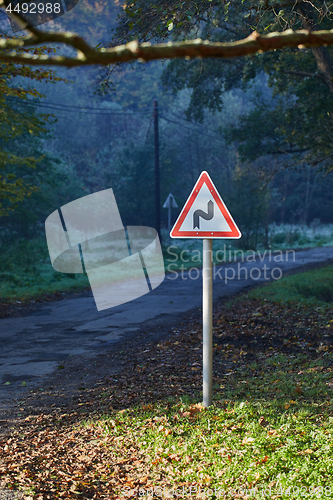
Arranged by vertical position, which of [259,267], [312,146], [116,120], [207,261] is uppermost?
[116,120]

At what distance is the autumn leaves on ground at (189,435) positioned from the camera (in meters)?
3.54

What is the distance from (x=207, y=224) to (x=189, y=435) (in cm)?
194

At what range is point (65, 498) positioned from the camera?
3.44 m

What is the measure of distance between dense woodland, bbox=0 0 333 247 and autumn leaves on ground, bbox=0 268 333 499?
4.71m

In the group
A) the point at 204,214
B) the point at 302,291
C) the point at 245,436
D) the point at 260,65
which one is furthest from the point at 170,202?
the point at 245,436

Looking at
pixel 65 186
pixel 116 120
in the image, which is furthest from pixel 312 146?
pixel 116 120

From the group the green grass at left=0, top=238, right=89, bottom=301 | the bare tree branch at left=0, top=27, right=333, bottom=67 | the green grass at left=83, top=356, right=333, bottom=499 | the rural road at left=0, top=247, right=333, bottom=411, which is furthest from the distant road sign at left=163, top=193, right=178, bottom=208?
the bare tree branch at left=0, top=27, right=333, bottom=67

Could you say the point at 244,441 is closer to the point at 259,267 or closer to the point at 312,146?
the point at 312,146

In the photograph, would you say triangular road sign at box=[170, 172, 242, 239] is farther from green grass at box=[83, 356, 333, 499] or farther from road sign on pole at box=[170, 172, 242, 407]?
green grass at box=[83, 356, 333, 499]

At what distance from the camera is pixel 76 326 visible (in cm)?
1011

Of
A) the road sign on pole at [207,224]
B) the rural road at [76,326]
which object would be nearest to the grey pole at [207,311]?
the road sign on pole at [207,224]

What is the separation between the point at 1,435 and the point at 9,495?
1.28 metres

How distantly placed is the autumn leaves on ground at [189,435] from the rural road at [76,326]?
1.31 metres

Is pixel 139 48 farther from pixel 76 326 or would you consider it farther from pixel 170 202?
pixel 170 202
